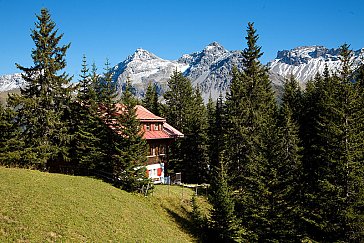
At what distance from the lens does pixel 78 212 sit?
68.9ft

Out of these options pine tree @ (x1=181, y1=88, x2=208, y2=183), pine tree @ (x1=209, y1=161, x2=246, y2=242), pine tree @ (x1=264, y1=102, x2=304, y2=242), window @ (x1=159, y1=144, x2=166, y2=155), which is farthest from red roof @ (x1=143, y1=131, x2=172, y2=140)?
pine tree @ (x1=264, y1=102, x2=304, y2=242)

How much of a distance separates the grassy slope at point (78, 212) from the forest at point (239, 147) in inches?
131

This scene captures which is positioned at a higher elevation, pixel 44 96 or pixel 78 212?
pixel 44 96

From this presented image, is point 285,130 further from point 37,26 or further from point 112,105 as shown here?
point 37,26

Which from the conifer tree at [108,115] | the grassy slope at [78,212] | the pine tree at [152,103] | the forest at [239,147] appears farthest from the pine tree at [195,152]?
the grassy slope at [78,212]

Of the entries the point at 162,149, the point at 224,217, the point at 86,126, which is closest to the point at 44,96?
the point at 86,126

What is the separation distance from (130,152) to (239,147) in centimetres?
1517

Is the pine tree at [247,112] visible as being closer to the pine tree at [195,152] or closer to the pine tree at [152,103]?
the pine tree at [195,152]

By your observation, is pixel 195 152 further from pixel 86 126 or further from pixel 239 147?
pixel 86 126

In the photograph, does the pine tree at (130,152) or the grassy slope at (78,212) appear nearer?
the grassy slope at (78,212)

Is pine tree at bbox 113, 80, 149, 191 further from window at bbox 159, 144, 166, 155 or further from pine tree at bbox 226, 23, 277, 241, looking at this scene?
window at bbox 159, 144, 166, 155

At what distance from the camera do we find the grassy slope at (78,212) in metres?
17.3

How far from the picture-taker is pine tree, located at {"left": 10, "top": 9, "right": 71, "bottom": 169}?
34188mm

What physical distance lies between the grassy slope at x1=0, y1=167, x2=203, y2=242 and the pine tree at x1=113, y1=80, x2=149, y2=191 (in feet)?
5.57
